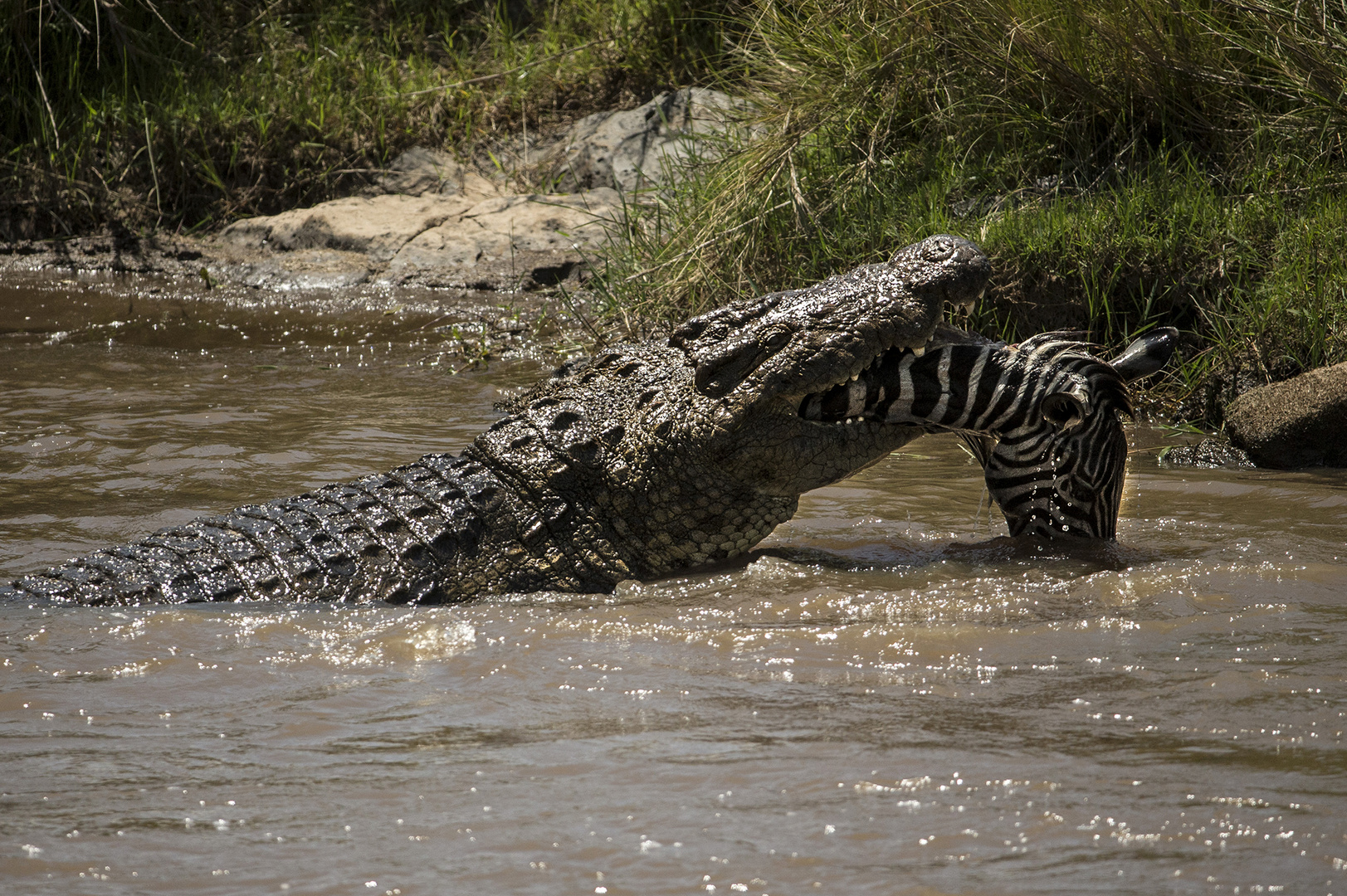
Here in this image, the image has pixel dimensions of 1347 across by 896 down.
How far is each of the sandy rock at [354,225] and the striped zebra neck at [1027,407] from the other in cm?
575

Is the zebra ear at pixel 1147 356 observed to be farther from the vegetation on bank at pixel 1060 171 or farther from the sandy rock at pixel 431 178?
the sandy rock at pixel 431 178

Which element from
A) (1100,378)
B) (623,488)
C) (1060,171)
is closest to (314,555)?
(623,488)

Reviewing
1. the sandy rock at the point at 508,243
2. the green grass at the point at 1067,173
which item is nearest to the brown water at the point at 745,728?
the green grass at the point at 1067,173

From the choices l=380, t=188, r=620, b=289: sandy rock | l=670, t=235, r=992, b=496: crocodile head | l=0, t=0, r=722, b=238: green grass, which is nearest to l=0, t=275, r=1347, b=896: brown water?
l=670, t=235, r=992, b=496: crocodile head

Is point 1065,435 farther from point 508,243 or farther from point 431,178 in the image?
point 431,178

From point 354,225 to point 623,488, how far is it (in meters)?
5.95

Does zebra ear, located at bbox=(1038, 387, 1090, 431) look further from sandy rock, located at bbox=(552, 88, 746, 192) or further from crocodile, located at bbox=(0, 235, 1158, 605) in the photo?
sandy rock, located at bbox=(552, 88, 746, 192)

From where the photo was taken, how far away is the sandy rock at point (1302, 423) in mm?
4535

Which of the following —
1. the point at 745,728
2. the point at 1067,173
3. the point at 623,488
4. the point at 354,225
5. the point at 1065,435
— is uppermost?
the point at 1067,173

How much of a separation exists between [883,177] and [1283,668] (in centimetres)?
422

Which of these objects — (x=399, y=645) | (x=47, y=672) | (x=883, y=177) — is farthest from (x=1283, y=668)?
(x=883, y=177)

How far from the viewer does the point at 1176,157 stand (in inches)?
237

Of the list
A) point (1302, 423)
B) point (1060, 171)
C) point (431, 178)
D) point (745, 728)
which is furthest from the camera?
point (431, 178)

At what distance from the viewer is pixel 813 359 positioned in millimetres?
3250
